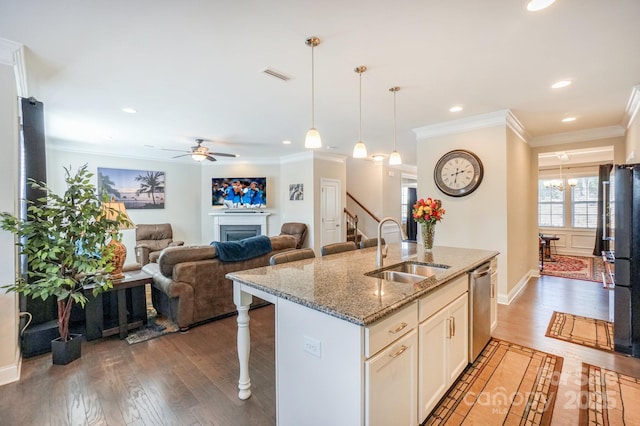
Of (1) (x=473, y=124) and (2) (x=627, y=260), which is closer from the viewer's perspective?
(2) (x=627, y=260)

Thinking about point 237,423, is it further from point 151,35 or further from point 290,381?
point 151,35

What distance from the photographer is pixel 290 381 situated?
1720mm

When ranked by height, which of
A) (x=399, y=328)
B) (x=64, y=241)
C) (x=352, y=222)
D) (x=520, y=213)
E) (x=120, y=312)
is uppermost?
(x=520, y=213)

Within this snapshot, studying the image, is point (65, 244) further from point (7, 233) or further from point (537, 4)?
point (537, 4)

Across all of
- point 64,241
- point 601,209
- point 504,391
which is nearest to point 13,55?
point 64,241

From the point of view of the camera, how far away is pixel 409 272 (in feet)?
8.68

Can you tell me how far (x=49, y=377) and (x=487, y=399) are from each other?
140 inches

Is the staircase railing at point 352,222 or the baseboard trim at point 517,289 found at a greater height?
the staircase railing at point 352,222

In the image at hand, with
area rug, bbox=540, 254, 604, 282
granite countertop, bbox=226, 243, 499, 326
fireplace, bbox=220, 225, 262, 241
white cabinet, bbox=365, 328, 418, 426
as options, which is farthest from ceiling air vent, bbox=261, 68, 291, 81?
area rug, bbox=540, 254, 604, 282

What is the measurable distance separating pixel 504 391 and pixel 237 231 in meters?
6.84

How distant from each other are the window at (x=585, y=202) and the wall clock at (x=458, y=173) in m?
6.02

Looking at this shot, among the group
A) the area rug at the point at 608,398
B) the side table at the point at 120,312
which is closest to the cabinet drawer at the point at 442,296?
the area rug at the point at 608,398

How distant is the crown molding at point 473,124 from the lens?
411cm

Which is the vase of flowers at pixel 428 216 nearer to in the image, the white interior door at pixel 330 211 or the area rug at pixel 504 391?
the area rug at pixel 504 391
